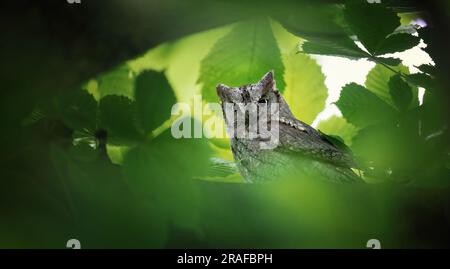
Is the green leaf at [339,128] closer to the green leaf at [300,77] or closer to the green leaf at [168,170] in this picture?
the green leaf at [300,77]

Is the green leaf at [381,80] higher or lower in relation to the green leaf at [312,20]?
lower

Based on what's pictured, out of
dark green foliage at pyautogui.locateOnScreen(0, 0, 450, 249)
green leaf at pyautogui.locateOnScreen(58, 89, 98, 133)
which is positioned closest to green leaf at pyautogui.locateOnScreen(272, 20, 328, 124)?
dark green foliage at pyautogui.locateOnScreen(0, 0, 450, 249)

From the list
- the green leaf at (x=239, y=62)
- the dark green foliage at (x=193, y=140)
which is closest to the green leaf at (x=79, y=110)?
the dark green foliage at (x=193, y=140)

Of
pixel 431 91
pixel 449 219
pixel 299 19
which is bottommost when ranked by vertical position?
pixel 449 219

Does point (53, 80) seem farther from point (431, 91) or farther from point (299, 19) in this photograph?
point (431, 91)

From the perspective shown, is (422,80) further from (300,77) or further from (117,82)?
(117,82)

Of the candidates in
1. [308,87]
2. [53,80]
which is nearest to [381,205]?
[308,87]

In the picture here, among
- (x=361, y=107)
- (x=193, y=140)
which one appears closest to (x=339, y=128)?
(x=361, y=107)
